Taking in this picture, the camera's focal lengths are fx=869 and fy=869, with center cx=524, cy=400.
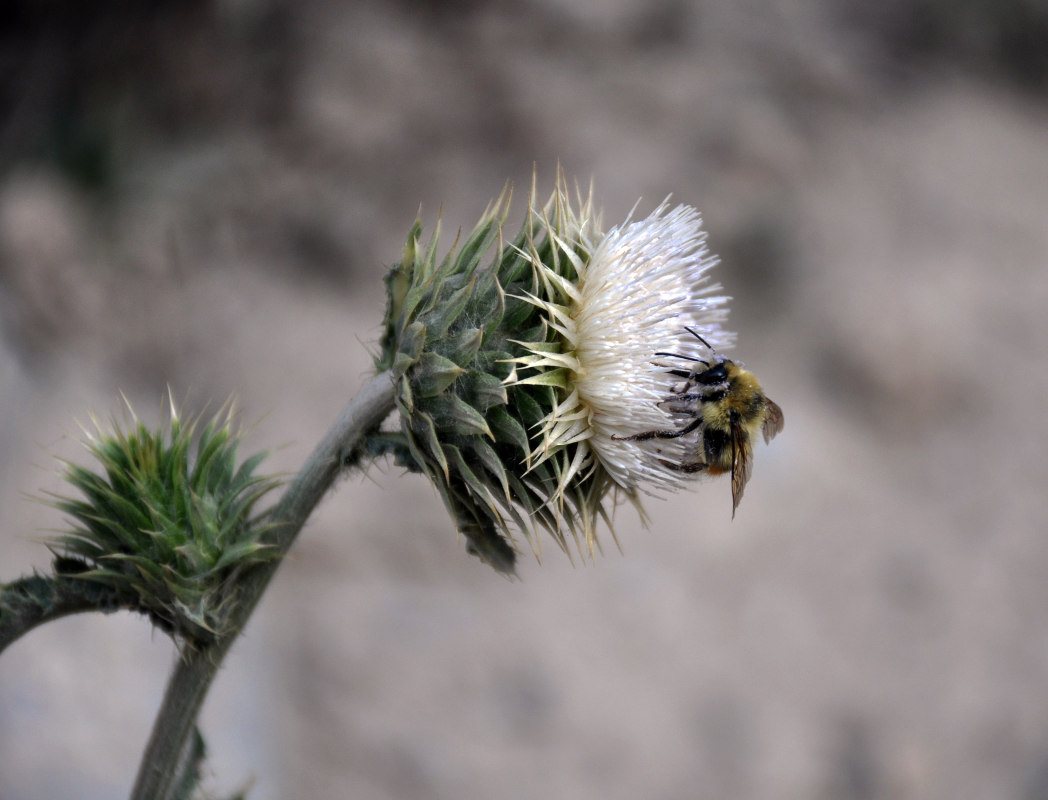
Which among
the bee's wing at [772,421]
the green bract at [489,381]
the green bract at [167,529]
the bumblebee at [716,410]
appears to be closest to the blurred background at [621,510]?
the green bract at [167,529]

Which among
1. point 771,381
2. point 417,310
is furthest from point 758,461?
point 417,310

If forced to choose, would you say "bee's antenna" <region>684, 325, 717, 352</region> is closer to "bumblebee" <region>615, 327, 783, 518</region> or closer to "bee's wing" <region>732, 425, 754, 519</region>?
"bumblebee" <region>615, 327, 783, 518</region>

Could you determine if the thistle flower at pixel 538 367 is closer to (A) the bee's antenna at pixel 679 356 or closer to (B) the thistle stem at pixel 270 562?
(A) the bee's antenna at pixel 679 356

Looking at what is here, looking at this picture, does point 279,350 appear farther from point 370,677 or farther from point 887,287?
point 887,287

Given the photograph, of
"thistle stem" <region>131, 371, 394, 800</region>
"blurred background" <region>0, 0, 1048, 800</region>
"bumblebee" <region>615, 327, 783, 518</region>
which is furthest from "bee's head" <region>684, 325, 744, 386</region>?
"blurred background" <region>0, 0, 1048, 800</region>

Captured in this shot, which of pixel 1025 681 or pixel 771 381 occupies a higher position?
pixel 771 381

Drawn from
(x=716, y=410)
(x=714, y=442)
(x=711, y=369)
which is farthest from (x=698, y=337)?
(x=714, y=442)

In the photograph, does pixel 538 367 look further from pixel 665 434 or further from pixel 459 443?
pixel 665 434
